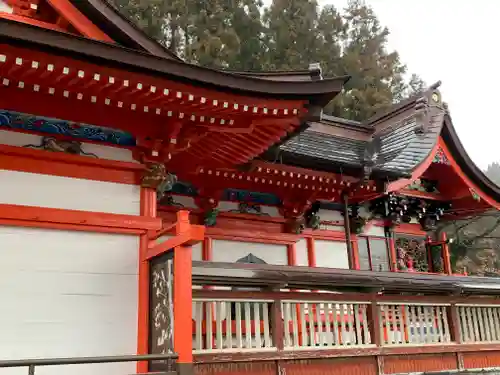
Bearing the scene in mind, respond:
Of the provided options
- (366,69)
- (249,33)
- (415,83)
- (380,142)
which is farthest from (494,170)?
(380,142)

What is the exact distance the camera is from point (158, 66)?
17.6ft

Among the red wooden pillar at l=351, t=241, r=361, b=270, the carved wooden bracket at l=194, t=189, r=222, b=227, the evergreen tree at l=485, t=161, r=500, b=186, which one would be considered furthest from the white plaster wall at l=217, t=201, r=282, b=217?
the evergreen tree at l=485, t=161, r=500, b=186

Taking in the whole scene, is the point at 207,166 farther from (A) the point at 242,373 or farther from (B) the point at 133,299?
(A) the point at 242,373

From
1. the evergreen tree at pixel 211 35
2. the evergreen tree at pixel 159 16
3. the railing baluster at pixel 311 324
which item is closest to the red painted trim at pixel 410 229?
the railing baluster at pixel 311 324

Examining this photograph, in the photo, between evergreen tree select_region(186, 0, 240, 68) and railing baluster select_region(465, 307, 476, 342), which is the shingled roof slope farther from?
evergreen tree select_region(186, 0, 240, 68)

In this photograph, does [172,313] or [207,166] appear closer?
[172,313]

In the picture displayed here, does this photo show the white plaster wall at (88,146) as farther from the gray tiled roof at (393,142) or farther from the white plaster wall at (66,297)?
the gray tiled roof at (393,142)

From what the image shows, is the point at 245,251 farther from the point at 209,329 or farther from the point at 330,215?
the point at 209,329

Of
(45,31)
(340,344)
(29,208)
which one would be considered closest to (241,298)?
(340,344)

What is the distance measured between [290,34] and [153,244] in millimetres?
24770

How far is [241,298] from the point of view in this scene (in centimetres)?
599

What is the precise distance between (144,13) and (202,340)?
22714 mm

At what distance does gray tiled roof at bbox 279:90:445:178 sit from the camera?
388 inches

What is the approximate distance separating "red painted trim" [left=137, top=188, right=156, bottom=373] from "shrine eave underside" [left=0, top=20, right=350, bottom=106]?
5.63 ft
